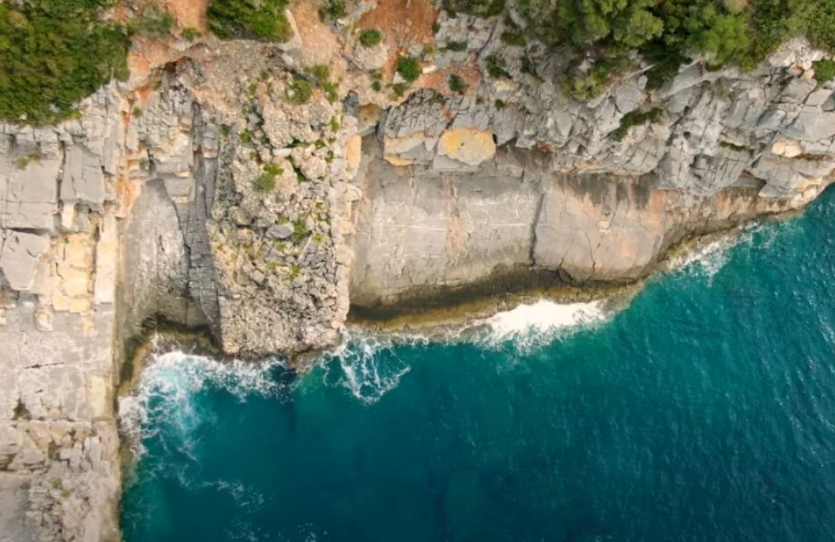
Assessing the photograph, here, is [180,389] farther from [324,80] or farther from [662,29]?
[662,29]

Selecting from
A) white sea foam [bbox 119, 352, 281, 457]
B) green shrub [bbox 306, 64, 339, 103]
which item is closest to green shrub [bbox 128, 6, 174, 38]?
green shrub [bbox 306, 64, 339, 103]

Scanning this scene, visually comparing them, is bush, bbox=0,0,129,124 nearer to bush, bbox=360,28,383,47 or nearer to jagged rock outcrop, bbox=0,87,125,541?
jagged rock outcrop, bbox=0,87,125,541

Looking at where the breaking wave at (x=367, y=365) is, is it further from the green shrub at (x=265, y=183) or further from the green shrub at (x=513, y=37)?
the green shrub at (x=513, y=37)

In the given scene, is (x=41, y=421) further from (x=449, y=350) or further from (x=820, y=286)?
(x=820, y=286)

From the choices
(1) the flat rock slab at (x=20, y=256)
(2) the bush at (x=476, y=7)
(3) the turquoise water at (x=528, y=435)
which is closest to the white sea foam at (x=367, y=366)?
(3) the turquoise water at (x=528, y=435)

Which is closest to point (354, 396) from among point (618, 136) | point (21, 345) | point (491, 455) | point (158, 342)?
point (491, 455)
